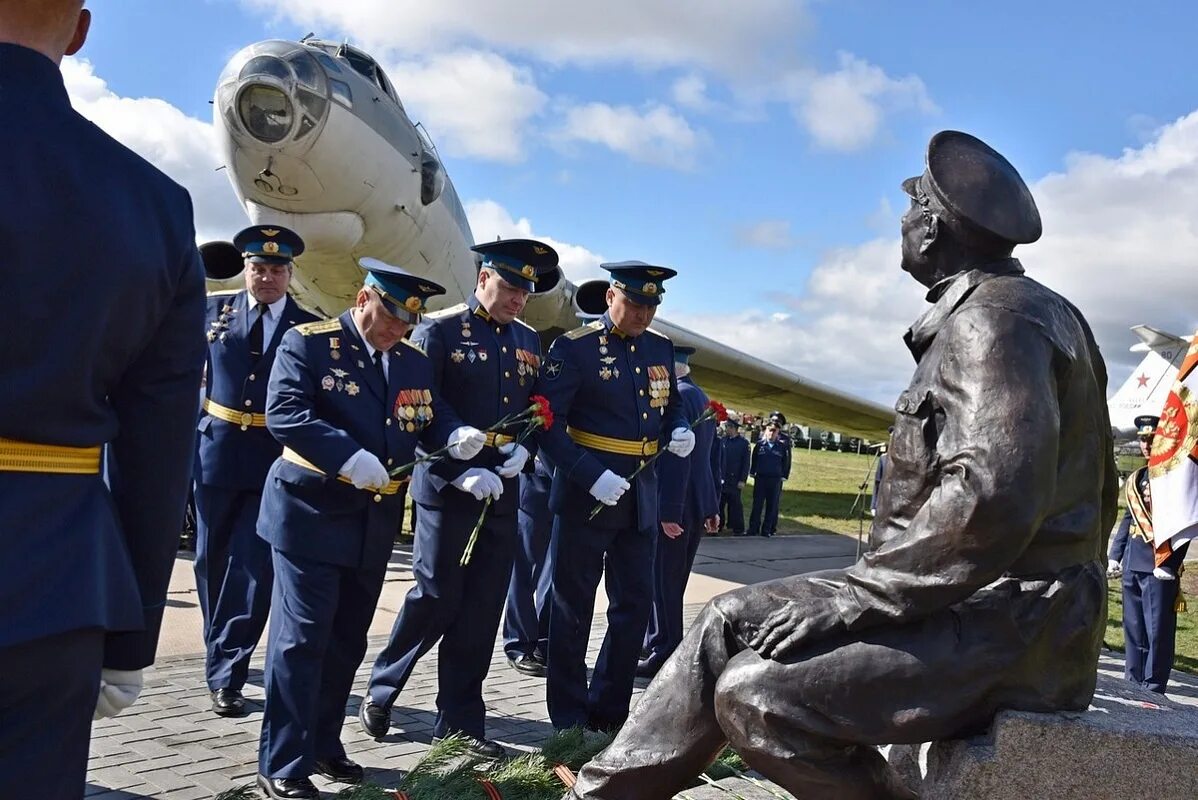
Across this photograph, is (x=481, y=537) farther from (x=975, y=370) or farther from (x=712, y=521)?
(x=712, y=521)

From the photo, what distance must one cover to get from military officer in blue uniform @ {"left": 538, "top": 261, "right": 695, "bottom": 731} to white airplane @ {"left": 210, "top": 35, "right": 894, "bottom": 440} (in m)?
3.38

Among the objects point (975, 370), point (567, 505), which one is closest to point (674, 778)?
point (975, 370)

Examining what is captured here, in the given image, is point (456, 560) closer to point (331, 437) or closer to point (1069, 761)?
point (331, 437)

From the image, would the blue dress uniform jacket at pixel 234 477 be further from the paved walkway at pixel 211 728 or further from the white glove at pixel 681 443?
the white glove at pixel 681 443

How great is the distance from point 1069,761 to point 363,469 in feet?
7.62

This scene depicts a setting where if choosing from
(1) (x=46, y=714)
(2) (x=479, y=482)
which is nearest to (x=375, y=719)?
(2) (x=479, y=482)

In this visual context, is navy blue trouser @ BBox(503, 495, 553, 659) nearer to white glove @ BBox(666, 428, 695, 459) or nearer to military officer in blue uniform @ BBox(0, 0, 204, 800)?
white glove @ BBox(666, 428, 695, 459)

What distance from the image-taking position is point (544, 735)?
4672 mm

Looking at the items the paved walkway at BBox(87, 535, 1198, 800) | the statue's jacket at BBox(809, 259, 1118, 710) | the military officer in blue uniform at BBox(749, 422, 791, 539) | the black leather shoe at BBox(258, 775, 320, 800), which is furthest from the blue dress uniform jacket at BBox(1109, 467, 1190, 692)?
the military officer in blue uniform at BBox(749, 422, 791, 539)

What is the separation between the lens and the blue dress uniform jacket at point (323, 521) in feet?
11.8

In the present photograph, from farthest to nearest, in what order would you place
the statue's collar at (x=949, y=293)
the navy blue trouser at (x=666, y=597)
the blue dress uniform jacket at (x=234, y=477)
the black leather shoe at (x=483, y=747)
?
the navy blue trouser at (x=666, y=597) < the blue dress uniform jacket at (x=234, y=477) < the black leather shoe at (x=483, y=747) < the statue's collar at (x=949, y=293)

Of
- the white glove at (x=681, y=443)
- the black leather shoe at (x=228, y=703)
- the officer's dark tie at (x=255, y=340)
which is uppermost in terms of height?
the officer's dark tie at (x=255, y=340)

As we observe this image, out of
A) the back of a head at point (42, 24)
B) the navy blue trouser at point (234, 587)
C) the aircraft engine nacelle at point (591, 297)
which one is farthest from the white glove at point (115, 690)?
the aircraft engine nacelle at point (591, 297)

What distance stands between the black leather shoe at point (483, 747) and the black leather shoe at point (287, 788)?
675 mm
